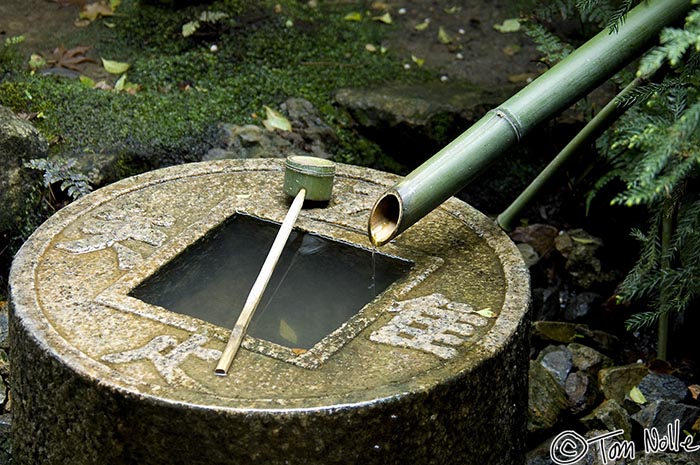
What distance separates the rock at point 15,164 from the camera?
3.84 m

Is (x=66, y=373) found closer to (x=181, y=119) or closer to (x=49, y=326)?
(x=49, y=326)

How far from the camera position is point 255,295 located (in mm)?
2576

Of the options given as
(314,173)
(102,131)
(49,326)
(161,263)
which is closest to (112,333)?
(49,326)

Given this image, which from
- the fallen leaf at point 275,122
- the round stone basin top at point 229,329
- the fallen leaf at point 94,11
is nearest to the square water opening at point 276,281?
the round stone basin top at point 229,329

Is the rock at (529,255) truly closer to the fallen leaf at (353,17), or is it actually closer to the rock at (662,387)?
the rock at (662,387)

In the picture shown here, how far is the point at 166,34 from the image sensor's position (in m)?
5.24

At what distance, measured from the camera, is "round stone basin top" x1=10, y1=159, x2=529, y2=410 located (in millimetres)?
2320

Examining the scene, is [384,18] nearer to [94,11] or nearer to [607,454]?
[94,11]

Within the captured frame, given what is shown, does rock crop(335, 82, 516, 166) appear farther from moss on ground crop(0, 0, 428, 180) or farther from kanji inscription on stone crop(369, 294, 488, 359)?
kanji inscription on stone crop(369, 294, 488, 359)

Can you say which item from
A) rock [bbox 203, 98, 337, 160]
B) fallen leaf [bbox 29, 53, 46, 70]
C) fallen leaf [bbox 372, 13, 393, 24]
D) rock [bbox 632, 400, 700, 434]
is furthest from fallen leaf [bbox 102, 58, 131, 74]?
rock [bbox 632, 400, 700, 434]

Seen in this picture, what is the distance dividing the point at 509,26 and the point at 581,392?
2750mm

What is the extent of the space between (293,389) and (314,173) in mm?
1075

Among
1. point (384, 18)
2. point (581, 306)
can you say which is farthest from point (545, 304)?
point (384, 18)

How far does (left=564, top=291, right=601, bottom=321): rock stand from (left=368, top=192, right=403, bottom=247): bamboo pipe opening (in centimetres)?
182
